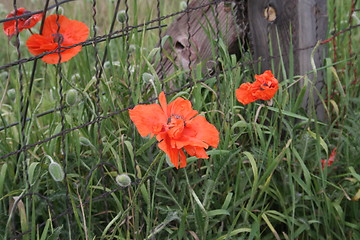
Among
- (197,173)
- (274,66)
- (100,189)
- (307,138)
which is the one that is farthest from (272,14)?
(100,189)

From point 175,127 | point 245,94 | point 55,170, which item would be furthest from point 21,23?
point 245,94

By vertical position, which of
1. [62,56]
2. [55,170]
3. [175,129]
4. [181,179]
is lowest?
[181,179]

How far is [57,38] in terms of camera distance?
1375mm

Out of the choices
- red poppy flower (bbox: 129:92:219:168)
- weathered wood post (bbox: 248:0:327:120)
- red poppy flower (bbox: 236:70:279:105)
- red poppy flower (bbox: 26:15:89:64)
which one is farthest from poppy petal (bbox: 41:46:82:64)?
weathered wood post (bbox: 248:0:327:120)

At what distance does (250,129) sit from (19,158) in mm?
699

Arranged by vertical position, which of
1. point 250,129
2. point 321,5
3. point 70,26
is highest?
point 70,26

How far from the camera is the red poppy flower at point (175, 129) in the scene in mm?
1127

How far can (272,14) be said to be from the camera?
206 centimetres

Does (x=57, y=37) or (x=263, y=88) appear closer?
(x=57, y=37)

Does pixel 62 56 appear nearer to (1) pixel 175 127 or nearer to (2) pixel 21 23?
(2) pixel 21 23

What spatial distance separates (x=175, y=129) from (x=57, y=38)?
45cm

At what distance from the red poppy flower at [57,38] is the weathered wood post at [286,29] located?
83 cm

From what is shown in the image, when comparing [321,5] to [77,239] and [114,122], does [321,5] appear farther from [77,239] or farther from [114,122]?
[77,239]

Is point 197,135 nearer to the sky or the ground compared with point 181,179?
nearer to the sky
